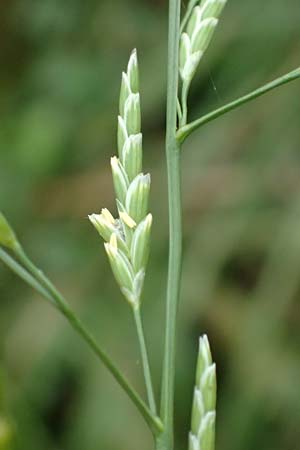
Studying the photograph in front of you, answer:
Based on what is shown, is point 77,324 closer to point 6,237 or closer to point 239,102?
point 6,237

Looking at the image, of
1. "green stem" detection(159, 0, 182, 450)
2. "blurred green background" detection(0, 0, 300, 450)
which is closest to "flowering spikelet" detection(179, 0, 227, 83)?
"green stem" detection(159, 0, 182, 450)

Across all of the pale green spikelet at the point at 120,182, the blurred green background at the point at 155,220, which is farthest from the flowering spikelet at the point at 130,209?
the blurred green background at the point at 155,220

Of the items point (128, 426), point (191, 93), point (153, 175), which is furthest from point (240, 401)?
point (191, 93)

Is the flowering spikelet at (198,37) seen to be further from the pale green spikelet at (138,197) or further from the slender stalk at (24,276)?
the slender stalk at (24,276)

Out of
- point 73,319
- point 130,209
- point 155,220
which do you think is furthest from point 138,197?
point 155,220

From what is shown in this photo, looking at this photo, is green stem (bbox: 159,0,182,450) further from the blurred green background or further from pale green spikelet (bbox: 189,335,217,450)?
the blurred green background

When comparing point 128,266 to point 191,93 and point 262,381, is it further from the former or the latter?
point 191,93
